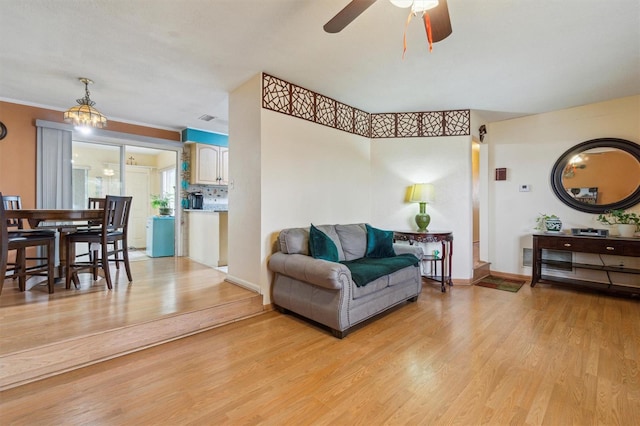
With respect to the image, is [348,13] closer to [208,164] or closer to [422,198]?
[422,198]

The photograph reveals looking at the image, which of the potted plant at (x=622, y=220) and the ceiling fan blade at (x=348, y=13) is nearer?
the ceiling fan blade at (x=348, y=13)

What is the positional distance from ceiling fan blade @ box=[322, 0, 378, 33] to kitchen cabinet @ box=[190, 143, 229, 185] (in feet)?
13.8

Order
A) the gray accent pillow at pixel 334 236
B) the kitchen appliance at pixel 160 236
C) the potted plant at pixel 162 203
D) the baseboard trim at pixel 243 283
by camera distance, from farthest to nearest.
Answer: the potted plant at pixel 162 203 → the kitchen appliance at pixel 160 236 → the gray accent pillow at pixel 334 236 → the baseboard trim at pixel 243 283

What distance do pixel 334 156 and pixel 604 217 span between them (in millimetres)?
3752

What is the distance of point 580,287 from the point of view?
394 cm

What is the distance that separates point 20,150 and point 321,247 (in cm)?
435

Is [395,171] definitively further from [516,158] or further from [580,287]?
[580,287]

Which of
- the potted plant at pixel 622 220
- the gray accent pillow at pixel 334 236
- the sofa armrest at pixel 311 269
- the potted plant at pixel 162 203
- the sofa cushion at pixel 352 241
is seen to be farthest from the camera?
the potted plant at pixel 162 203

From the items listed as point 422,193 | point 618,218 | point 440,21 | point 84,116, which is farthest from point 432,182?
point 84,116

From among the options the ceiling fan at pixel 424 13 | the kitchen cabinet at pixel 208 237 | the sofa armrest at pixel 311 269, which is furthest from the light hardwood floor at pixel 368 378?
the ceiling fan at pixel 424 13

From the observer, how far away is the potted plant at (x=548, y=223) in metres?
4.11

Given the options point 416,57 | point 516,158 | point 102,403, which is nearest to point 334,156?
point 416,57

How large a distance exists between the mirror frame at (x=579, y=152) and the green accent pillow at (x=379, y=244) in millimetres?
2742

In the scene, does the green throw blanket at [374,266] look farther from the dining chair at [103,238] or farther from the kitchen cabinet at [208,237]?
the dining chair at [103,238]
